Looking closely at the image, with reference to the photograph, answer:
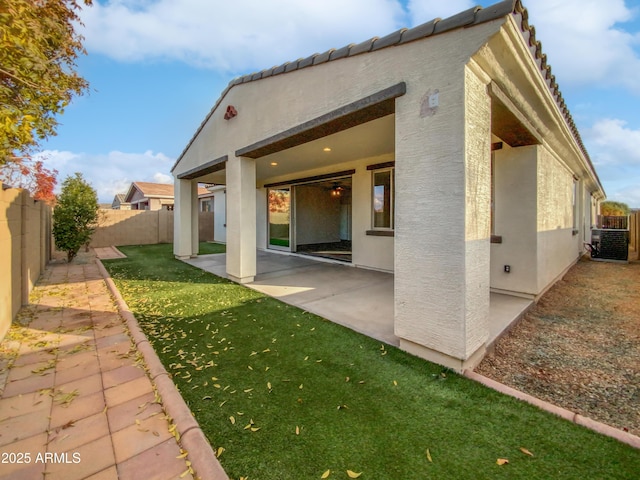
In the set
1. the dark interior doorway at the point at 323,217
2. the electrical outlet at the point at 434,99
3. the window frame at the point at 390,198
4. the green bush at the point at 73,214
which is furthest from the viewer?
the dark interior doorway at the point at 323,217

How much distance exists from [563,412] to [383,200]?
634 centimetres

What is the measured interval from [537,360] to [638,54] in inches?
406

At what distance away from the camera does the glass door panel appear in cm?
1241

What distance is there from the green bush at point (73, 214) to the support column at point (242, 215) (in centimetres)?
651

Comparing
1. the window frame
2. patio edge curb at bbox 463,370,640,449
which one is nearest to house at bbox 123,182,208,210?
the window frame

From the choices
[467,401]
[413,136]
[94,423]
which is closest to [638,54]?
[413,136]

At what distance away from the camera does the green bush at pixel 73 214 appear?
30.3ft

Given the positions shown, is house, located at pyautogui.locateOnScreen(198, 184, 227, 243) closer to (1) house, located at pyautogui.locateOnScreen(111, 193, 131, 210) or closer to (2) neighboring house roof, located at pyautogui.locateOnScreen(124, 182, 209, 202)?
(2) neighboring house roof, located at pyautogui.locateOnScreen(124, 182, 209, 202)

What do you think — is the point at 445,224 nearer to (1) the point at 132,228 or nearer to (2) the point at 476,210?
(2) the point at 476,210

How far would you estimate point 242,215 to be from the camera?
6512 mm

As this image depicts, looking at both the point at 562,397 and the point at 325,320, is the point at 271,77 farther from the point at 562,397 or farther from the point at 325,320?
the point at 562,397

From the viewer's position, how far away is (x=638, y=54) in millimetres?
7840

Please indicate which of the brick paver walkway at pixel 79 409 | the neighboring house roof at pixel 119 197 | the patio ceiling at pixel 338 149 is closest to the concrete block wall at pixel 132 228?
the patio ceiling at pixel 338 149

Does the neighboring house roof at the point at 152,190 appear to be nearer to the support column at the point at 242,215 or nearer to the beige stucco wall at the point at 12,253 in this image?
the support column at the point at 242,215
